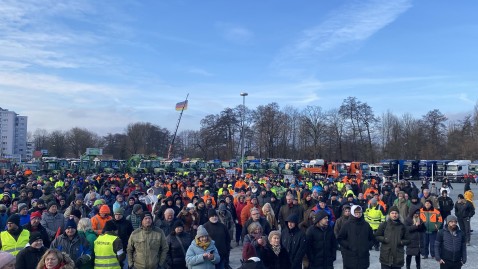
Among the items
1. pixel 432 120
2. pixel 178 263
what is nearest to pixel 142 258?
pixel 178 263

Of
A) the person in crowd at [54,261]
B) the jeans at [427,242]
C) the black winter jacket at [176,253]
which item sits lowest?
the jeans at [427,242]

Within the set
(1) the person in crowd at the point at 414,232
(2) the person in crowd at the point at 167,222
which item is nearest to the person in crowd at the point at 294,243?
(2) the person in crowd at the point at 167,222

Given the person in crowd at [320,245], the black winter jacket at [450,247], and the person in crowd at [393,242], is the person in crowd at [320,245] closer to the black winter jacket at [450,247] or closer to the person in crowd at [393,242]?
the person in crowd at [393,242]

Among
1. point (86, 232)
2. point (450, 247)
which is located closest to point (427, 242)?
point (450, 247)

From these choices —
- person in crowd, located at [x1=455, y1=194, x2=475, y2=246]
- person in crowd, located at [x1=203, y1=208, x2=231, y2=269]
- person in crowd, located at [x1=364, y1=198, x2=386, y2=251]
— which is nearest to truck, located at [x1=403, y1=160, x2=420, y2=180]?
person in crowd, located at [x1=455, y1=194, x2=475, y2=246]

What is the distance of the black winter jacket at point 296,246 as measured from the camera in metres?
6.48

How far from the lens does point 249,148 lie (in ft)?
253

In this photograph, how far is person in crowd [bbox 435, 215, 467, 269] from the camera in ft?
24.3

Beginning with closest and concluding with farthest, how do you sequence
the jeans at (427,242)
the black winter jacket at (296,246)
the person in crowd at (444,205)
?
the black winter jacket at (296,246)
the jeans at (427,242)
the person in crowd at (444,205)

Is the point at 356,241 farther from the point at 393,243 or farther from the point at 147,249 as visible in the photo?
the point at 147,249

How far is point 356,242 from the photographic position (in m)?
7.00

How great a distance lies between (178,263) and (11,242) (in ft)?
7.97

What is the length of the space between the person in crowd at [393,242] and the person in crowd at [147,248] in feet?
11.7

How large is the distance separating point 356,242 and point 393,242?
0.83m
